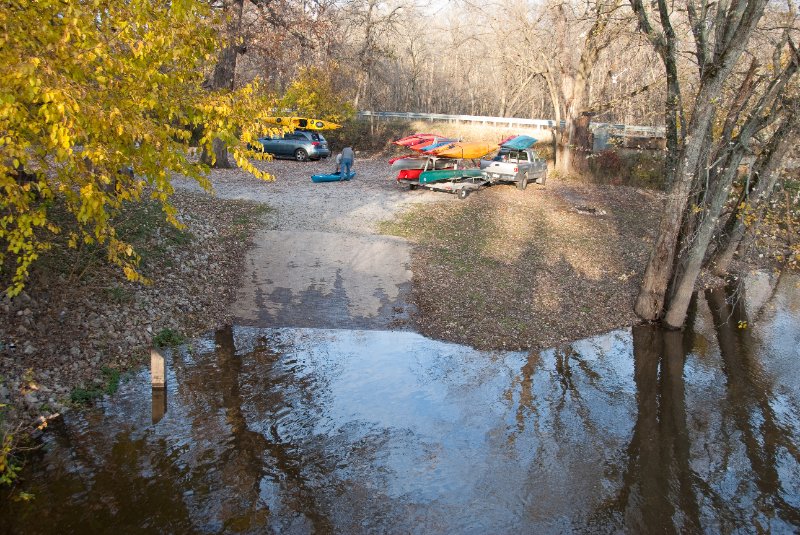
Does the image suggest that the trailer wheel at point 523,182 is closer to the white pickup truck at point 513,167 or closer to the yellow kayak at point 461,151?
the white pickup truck at point 513,167

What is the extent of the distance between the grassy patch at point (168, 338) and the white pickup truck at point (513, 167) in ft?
52.5

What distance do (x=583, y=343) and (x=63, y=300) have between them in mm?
10048

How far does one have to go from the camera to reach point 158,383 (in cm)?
925

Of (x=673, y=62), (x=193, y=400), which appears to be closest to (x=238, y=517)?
(x=193, y=400)

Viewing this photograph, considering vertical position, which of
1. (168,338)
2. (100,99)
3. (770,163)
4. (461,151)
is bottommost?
(168,338)

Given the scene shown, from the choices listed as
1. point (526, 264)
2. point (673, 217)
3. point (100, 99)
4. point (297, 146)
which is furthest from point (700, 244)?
point (297, 146)

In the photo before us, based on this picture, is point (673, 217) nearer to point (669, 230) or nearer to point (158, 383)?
point (669, 230)

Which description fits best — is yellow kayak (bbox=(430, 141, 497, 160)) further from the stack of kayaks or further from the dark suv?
the dark suv

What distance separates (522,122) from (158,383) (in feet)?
95.6

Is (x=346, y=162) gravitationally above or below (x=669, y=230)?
above

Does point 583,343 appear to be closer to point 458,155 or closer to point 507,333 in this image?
point 507,333

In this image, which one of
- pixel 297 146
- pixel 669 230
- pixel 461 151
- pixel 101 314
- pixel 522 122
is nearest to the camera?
pixel 101 314

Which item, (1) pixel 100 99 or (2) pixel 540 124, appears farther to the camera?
(2) pixel 540 124

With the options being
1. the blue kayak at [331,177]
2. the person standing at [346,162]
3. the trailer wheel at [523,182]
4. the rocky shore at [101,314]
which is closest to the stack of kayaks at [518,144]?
the trailer wheel at [523,182]
